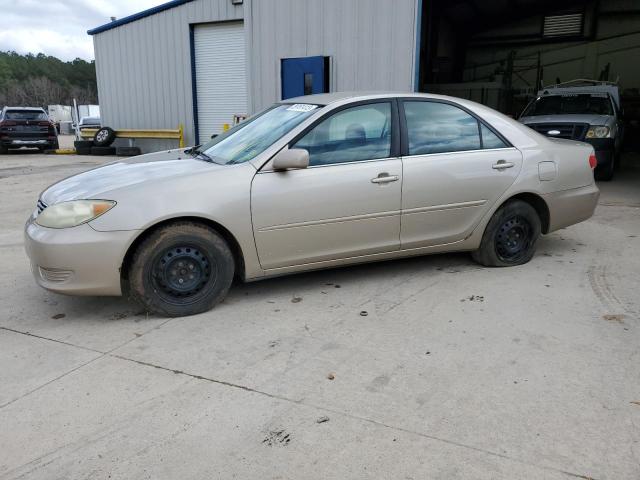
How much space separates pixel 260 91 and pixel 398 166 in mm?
8833

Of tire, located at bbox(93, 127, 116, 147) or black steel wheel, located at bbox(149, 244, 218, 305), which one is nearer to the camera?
black steel wheel, located at bbox(149, 244, 218, 305)

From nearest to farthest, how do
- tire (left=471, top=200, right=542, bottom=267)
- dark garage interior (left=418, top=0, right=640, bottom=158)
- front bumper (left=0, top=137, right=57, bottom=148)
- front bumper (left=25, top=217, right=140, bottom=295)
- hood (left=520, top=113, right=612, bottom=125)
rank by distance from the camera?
front bumper (left=25, top=217, right=140, bottom=295) < tire (left=471, top=200, right=542, bottom=267) < hood (left=520, top=113, right=612, bottom=125) < front bumper (left=0, top=137, right=57, bottom=148) < dark garage interior (left=418, top=0, right=640, bottom=158)

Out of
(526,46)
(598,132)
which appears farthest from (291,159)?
(526,46)

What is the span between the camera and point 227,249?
12.6 feet

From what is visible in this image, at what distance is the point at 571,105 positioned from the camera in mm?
11016

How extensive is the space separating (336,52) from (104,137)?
965 centimetres

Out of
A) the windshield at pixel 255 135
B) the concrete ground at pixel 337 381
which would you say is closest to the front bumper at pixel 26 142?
the concrete ground at pixel 337 381

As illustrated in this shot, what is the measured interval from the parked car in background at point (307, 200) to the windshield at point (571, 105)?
22.0ft

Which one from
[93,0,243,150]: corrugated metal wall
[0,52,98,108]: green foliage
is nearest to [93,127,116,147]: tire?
[93,0,243,150]: corrugated metal wall

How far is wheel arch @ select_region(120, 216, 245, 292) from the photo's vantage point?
12.0 ft

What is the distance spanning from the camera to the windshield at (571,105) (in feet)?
35.4

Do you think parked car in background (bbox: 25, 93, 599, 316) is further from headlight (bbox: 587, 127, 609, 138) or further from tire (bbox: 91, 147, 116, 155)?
tire (bbox: 91, 147, 116, 155)

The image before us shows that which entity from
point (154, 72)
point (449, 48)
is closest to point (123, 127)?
point (154, 72)

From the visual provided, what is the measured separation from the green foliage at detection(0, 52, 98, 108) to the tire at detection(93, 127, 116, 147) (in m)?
58.6
